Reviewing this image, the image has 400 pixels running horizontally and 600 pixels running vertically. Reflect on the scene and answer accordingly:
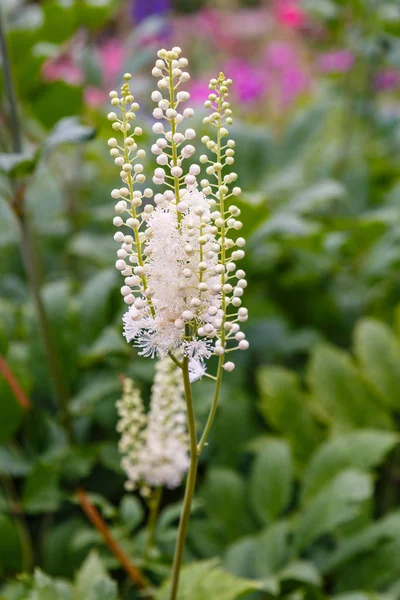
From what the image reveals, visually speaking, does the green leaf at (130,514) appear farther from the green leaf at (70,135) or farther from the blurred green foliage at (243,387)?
the green leaf at (70,135)

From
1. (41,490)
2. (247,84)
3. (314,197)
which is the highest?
(247,84)

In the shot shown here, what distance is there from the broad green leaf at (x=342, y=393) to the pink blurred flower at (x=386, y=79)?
112 cm

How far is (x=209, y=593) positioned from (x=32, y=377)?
1.88 feet

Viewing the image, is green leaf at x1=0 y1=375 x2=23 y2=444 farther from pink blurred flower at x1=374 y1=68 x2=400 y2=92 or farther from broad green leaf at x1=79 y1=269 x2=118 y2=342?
pink blurred flower at x1=374 y1=68 x2=400 y2=92

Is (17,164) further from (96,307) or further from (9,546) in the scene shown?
(9,546)

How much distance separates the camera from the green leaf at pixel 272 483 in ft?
3.41

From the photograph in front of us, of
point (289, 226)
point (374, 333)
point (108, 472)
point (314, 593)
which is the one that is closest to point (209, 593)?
point (314, 593)

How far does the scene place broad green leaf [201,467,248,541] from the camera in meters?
1.07

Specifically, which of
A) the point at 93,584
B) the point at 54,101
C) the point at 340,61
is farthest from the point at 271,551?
the point at 340,61

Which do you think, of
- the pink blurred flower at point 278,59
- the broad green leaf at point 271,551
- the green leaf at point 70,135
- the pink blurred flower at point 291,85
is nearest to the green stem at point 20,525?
the broad green leaf at point 271,551

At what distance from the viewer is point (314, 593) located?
0.90 metres

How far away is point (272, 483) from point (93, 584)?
0.44 m

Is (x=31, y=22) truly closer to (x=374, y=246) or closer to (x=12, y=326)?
(x=12, y=326)

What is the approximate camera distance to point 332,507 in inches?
37.3
